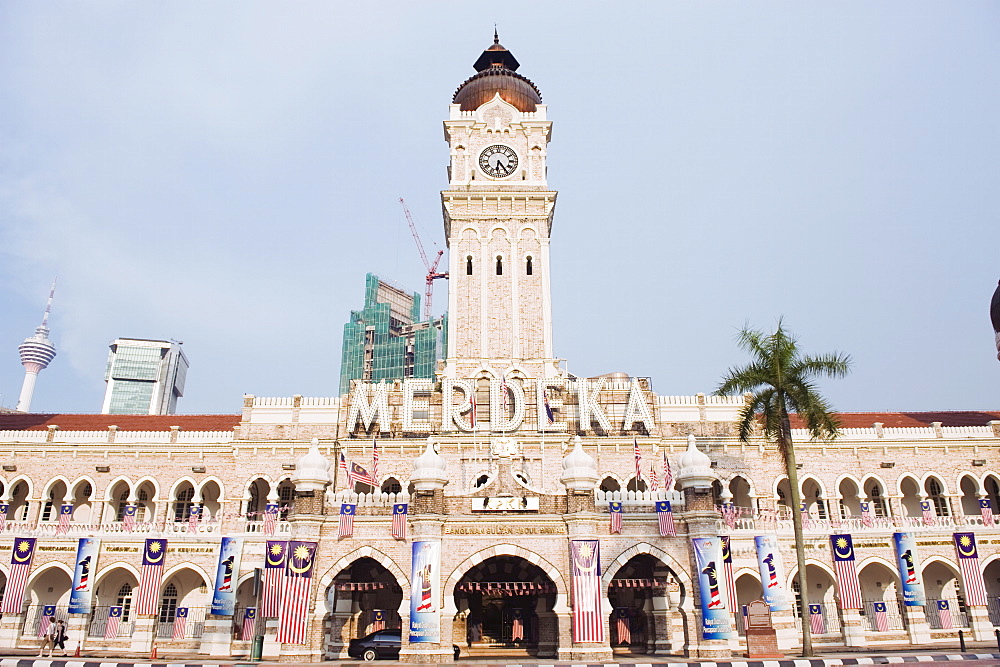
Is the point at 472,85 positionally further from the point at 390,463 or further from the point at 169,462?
the point at 169,462

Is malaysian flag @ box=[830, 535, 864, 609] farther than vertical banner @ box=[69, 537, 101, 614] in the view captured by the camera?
No

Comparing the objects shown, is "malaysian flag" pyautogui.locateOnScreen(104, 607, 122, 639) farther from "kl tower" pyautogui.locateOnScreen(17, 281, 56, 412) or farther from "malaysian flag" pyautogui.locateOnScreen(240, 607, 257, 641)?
"kl tower" pyautogui.locateOnScreen(17, 281, 56, 412)

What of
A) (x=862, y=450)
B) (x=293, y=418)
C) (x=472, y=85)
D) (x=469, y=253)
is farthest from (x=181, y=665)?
(x=472, y=85)

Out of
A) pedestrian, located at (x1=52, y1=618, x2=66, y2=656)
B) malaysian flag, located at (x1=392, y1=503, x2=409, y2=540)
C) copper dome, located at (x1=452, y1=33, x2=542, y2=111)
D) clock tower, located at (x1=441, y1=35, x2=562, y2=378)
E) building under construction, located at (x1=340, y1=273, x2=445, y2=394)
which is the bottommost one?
pedestrian, located at (x1=52, y1=618, x2=66, y2=656)

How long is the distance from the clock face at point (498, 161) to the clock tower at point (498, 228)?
0.22ft

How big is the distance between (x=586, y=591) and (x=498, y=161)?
104ft

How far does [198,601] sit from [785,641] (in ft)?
94.1

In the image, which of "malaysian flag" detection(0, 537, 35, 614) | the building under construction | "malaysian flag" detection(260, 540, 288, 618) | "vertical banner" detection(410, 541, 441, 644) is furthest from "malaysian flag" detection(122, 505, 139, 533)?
the building under construction

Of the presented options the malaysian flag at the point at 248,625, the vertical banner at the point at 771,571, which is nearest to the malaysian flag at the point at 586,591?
the vertical banner at the point at 771,571

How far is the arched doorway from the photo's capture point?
3105 centimetres

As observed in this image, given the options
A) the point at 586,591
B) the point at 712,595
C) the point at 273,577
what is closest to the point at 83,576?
the point at 273,577

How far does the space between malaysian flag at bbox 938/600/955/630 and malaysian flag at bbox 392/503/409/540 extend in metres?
26.2

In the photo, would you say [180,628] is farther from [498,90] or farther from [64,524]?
[498,90]

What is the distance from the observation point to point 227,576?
33281 millimetres
